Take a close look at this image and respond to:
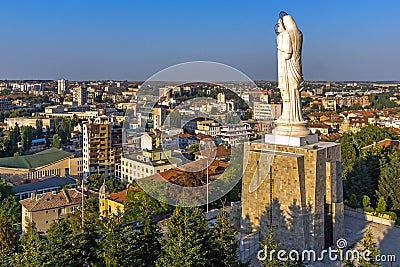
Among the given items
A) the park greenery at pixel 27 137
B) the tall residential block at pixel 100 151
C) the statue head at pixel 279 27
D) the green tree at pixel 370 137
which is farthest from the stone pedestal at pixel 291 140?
the park greenery at pixel 27 137

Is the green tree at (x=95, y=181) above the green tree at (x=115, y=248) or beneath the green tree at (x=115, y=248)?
beneath

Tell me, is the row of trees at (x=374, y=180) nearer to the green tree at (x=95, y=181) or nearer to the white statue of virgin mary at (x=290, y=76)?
the white statue of virgin mary at (x=290, y=76)

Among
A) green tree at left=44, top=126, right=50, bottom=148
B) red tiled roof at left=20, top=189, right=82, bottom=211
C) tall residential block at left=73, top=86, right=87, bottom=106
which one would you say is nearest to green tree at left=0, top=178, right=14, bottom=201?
red tiled roof at left=20, top=189, right=82, bottom=211

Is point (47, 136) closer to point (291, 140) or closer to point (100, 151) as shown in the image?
point (100, 151)

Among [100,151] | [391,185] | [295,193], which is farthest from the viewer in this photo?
[100,151]

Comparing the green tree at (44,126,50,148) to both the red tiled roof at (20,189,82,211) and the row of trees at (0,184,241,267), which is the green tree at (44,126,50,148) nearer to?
the red tiled roof at (20,189,82,211)

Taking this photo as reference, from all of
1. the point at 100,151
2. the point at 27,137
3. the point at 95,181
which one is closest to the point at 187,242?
the point at 95,181
